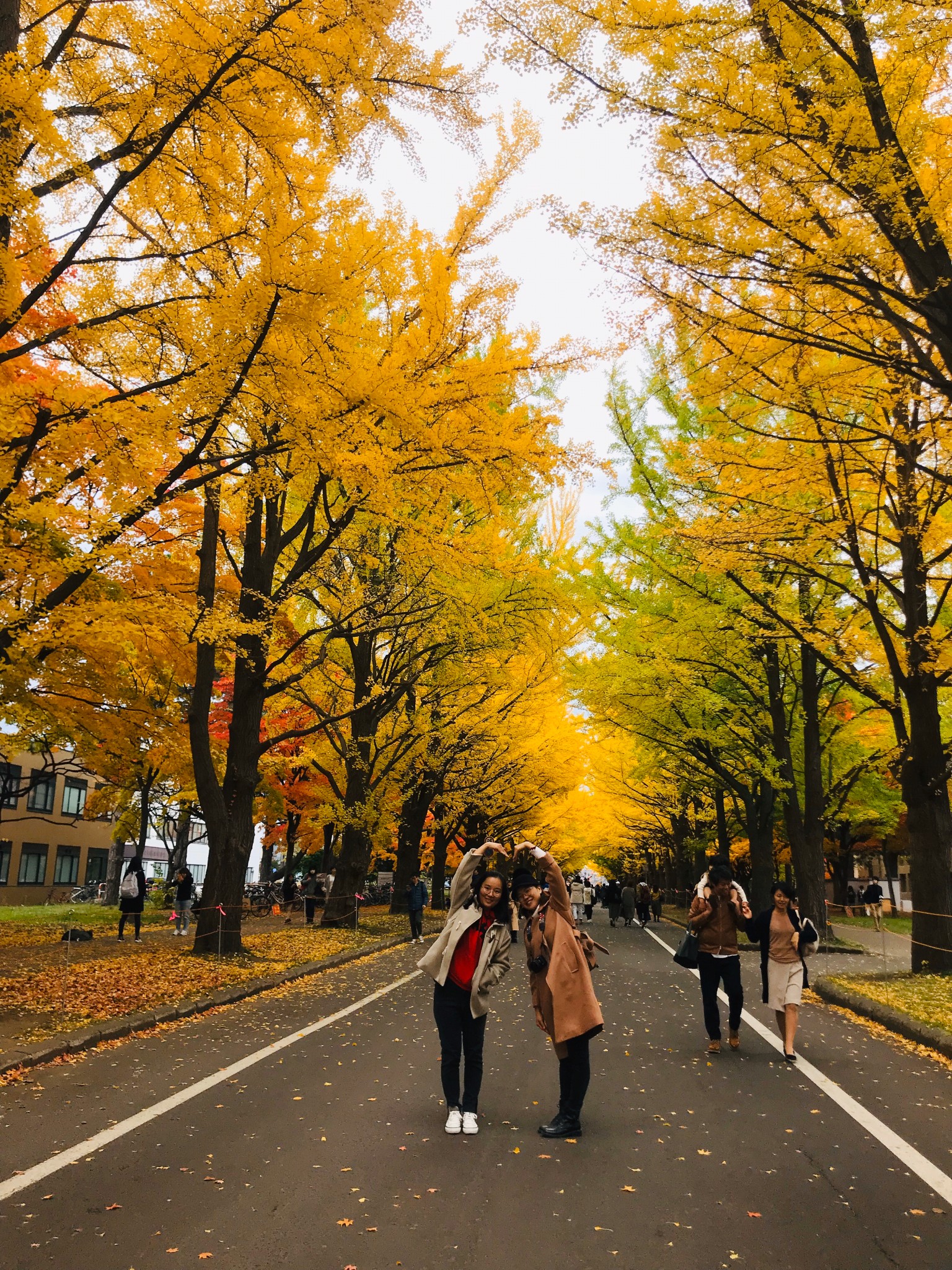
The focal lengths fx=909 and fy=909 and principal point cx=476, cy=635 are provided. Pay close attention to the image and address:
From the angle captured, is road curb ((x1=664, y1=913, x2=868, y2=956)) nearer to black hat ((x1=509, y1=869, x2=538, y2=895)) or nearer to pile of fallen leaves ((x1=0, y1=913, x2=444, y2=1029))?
pile of fallen leaves ((x1=0, y1=913, x2=444, y2=1029))

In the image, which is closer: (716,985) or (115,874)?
(716,985)

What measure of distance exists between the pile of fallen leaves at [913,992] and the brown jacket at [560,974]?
4808 mm

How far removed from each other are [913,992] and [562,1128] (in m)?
7.59

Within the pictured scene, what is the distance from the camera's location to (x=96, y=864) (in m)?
50.0

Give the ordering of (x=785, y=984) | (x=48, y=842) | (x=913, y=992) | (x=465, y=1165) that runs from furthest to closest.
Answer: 1. (x=48, y=842)
2. (x=913, y=992)
3. (x=785, y=984)
4. (x=465, y=1165)

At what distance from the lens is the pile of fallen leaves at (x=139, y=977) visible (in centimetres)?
852

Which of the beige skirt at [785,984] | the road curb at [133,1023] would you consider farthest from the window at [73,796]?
the beige skirt at [785,984]

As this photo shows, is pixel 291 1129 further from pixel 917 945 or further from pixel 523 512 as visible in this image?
pixel 523 512

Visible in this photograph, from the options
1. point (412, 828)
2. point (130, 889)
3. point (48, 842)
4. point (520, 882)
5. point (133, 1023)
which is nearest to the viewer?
point (520, 882)

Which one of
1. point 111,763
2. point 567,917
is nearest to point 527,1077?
point 567,917

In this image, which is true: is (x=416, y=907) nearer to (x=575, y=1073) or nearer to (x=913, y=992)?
(x=913, y=992)

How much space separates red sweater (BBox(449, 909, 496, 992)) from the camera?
5.09m

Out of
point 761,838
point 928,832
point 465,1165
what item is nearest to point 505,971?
point 465,1165

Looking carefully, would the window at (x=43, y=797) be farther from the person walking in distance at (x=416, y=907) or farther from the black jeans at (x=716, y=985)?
the black jeans at (x=716, y=985)
